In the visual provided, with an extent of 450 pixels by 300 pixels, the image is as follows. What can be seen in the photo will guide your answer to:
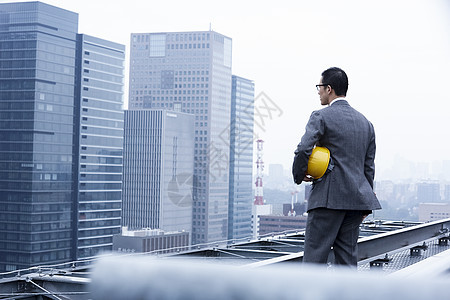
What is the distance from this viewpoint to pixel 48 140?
330 ft

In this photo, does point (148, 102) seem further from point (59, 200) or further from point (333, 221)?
A: point (333, 221)

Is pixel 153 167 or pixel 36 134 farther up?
pixel 36 134

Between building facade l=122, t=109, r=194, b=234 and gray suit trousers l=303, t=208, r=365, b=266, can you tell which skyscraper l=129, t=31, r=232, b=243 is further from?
gray suit trousers l=303, t=208, r=365, b=266

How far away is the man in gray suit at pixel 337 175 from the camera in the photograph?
8.81 feet

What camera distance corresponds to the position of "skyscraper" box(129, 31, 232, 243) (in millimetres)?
156625

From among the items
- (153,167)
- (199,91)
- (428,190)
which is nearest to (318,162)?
(428,190)

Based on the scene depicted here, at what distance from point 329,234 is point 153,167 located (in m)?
130

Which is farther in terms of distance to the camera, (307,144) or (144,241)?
(144,241)

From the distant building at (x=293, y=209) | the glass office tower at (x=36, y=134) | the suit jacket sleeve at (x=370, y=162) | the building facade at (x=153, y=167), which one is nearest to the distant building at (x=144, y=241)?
the glass office tower at (x=36, y=134)

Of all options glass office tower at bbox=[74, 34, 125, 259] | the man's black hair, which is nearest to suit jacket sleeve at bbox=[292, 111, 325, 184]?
the man's black hair

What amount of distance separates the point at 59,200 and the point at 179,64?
71.7 metres

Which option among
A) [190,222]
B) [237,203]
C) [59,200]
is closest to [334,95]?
[59,200]

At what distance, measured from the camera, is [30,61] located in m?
100

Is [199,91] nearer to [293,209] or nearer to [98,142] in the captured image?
[293,209]
